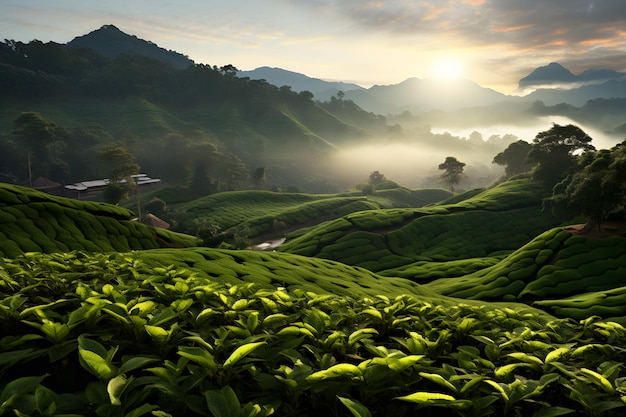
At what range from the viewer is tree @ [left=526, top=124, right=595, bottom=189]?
53.9m

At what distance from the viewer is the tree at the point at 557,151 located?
5388 cm

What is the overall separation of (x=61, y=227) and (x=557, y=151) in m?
63.9

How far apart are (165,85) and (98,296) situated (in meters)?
208

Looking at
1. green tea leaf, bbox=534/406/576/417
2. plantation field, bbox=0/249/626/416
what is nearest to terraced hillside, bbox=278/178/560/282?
plantation field, bbox=0/249/626/416

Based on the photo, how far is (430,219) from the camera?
4378cm

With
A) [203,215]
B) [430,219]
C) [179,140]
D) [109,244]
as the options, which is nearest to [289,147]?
[179,140]

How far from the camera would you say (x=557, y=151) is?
54656 millimetres

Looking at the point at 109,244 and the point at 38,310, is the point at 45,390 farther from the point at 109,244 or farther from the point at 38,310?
the point at 109,244

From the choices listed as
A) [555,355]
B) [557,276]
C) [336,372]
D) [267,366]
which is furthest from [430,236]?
[336,372]

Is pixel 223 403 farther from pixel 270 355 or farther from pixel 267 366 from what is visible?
pixel 270 355

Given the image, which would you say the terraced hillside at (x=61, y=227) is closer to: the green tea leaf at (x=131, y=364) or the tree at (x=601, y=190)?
the green tea leaf at (x=131, y=364)

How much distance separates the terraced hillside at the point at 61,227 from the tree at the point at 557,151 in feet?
183

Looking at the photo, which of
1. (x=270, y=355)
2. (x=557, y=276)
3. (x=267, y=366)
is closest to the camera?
(x=267, y=366)

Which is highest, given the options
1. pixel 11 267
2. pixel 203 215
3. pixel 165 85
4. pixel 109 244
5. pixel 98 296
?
pixel 165 85
